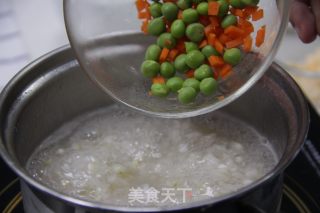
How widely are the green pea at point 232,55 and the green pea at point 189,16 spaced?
0.09 metres

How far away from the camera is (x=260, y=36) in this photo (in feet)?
3.19

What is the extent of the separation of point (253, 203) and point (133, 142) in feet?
1.38

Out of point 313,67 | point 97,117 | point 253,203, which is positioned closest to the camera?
point 253,203

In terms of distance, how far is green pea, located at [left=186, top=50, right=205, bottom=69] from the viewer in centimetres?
97

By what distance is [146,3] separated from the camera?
1.07m

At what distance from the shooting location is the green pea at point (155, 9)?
1.02m

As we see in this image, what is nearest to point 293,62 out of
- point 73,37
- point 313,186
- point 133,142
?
point 313,186

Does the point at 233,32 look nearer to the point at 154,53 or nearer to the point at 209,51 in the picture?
the point at 209,51

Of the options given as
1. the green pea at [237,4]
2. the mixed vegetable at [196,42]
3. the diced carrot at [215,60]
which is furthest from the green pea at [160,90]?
the green pea at [237,4]

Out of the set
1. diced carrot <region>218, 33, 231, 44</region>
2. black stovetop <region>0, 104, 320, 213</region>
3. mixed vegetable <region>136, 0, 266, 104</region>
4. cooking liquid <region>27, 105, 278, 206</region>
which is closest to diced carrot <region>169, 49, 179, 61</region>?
mixed vegetable <region>136, 0, 266, 104</region>

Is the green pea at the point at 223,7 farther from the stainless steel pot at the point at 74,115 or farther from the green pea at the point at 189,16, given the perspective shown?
the stainless steel pot at the point at 74,115

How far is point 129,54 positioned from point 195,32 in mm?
227

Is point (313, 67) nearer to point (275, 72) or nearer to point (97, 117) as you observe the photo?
point (275, 72)

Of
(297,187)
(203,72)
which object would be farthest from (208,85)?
(297,187)
